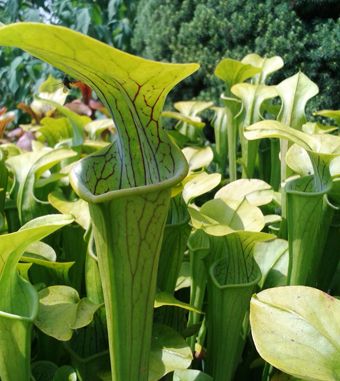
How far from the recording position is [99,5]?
4152mm

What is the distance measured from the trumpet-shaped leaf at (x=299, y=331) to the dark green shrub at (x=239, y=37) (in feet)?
6.07

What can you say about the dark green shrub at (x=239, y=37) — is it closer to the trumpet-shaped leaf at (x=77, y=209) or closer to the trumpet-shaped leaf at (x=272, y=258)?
the trumpet-shaped leaf at (x=272, y=258)

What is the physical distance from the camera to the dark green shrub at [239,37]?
232cm

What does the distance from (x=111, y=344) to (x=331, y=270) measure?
52 centimetres

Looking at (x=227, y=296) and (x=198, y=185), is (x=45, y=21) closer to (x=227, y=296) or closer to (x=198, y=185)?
(x=198, y=185)

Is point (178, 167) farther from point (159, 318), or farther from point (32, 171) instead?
point (32, 171)

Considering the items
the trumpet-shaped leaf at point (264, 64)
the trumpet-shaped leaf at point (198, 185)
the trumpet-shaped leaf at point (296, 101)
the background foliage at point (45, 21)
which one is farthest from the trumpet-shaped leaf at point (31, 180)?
the background foliage at point (45, 21)

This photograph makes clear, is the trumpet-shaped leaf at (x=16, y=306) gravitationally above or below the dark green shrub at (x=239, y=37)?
below

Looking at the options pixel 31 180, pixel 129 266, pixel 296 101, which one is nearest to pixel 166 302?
pixel 129 266

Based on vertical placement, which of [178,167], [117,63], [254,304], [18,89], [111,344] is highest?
[117,63]

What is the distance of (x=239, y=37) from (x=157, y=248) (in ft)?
7.23

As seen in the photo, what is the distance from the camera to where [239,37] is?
8.43 feet

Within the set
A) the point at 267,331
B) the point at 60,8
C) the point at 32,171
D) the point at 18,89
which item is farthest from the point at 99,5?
the point at 267,331

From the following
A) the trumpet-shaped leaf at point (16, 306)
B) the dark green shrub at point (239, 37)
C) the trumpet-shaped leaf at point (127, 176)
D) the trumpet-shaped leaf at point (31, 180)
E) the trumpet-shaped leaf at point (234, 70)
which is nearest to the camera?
the trumpet-shaped leaf at point (127, 176)
